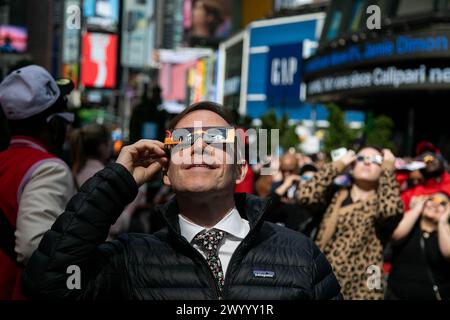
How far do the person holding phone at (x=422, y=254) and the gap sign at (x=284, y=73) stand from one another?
4603 cm

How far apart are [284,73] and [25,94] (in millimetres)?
51112

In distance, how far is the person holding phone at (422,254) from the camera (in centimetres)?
688

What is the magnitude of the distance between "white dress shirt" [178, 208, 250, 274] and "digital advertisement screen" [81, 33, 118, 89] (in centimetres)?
6677

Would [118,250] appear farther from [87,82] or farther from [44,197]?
[87,82]

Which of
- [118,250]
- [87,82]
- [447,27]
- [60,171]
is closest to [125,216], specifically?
[60,171]

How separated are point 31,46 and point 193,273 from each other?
65.4 metres

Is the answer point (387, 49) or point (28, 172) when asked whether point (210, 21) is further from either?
point (28, 172)

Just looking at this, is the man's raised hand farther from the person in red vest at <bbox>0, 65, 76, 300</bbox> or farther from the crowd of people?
the person in red vest at <bbox>0, 65, 76, 300</bbox>

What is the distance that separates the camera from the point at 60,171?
4188mm

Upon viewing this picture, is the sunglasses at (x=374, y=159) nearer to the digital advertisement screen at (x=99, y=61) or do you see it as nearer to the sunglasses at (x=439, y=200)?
the sunglasses at (x=439, y=200)

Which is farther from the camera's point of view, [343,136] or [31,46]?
[31,46]

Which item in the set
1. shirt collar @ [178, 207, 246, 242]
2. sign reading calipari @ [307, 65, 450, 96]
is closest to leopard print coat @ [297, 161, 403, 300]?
shirt collar @ [178, 207, 246, 242]

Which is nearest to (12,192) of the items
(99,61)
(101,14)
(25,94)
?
(25,94)

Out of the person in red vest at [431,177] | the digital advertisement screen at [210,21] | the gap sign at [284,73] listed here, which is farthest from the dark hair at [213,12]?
the person in red vest at [431,177]
